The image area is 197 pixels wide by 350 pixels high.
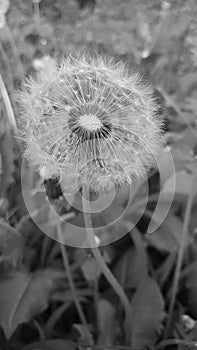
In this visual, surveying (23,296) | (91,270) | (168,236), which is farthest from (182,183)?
(23,296)

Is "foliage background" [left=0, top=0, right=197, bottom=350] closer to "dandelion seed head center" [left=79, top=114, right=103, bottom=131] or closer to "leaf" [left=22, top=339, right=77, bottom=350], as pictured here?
"leaf" [left=22, top=339, right=77, bottom=350]

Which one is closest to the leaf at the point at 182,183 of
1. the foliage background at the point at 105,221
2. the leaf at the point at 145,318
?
the foliage background at the point at 105,221

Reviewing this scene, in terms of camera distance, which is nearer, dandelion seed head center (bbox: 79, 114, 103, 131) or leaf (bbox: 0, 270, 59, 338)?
dandelion seed head center (bbox: 79, 114, 103, 131)

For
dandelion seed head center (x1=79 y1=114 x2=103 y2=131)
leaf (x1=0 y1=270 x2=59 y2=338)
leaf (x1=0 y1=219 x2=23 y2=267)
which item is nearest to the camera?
dandelion seed head center (x1=79 y1=114 x2=103 y2=131)

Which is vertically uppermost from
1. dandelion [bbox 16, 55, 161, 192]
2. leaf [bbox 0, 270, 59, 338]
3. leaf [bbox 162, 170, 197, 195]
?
dandelion [bbox 16, 55, 161, 192]

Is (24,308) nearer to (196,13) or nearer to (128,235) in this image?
(128,235)

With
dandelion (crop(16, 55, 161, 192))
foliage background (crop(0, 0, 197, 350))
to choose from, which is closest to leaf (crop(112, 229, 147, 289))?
foliage background (crop(0, 0, 197, 350))

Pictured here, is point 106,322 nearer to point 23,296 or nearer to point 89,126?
point 23,296
